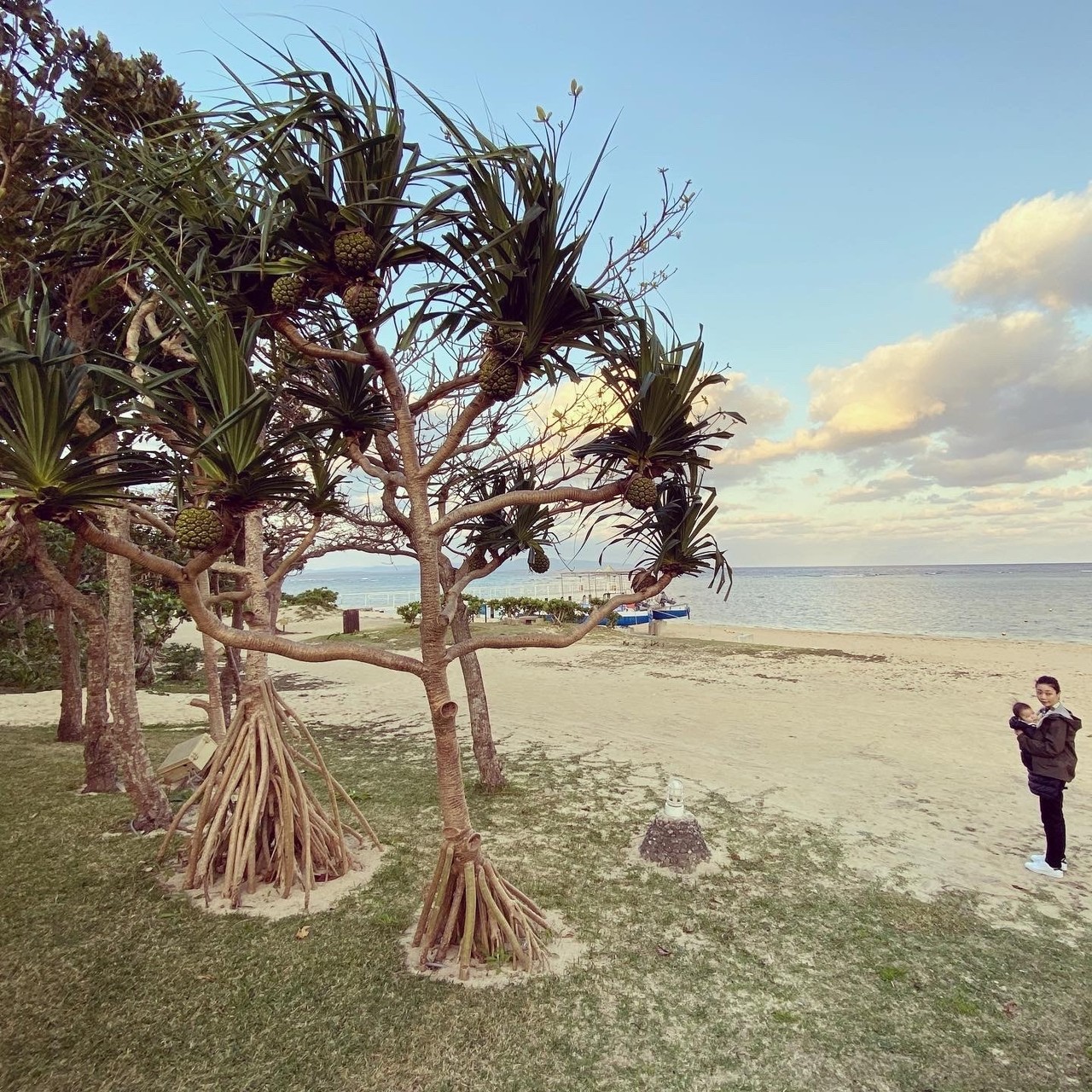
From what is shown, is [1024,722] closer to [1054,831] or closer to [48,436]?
[1054,831]

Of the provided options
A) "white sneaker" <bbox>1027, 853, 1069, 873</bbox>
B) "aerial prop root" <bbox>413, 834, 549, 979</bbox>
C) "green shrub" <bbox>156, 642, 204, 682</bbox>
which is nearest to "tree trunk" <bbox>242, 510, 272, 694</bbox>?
"aerial prop root" <bbox>413, 834, 549, 979</bbox>

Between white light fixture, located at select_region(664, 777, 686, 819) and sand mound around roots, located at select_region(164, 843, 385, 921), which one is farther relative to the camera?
white light fixture, located at select_region(664, 777, 686, 819)

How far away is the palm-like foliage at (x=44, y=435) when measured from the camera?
6.88 ft

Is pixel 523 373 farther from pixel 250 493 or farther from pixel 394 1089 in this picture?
pixel 394 1089

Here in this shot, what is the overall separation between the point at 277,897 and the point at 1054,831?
577 cm

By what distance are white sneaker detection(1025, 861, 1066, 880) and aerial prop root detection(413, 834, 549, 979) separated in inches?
161

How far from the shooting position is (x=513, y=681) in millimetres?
14750

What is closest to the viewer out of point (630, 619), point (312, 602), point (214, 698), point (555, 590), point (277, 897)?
point (277, 897)

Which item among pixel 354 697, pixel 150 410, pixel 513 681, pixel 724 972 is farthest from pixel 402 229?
pixel 513 681

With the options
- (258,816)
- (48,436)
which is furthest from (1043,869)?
(48,436)

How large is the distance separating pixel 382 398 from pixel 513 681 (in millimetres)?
11609

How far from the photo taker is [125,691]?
528cm

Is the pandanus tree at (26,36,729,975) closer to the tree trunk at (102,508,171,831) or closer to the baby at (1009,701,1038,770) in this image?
the tree trunk at (102,508,171,831)

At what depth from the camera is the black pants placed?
194 inches
